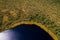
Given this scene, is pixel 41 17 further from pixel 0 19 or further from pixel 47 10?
pixel 0 19

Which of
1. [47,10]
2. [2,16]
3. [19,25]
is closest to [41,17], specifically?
[47,10]

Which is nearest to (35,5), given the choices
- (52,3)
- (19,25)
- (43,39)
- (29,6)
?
(29,6)

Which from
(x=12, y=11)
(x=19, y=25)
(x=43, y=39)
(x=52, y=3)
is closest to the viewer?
(x=43, y=39)

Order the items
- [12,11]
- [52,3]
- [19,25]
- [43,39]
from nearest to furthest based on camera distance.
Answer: [43,39] → [19,25] → [12,11] → [52,3]

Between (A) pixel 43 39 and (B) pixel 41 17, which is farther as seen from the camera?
(B) pixel 41 17

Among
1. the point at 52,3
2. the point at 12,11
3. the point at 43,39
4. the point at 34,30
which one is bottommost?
the point at 43,39

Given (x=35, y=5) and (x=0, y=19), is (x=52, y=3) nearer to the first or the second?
(x=35, y=5)

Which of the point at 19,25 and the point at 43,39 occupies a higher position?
the point at 19,25
